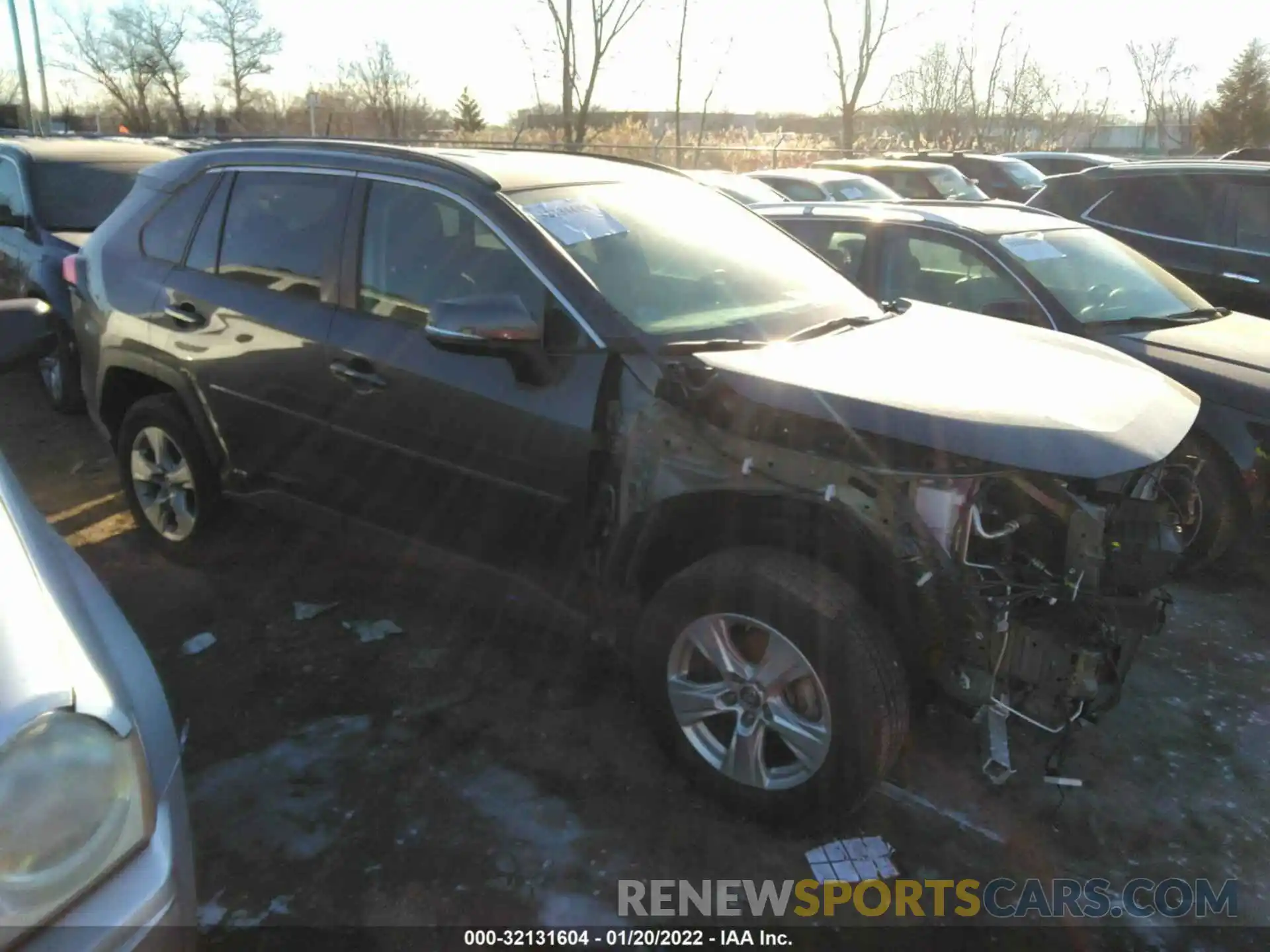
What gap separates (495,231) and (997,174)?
600 inches

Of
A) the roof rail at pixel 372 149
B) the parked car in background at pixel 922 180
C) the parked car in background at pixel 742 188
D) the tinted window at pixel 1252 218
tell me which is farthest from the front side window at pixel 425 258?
the parked car in background at pixel 922 180

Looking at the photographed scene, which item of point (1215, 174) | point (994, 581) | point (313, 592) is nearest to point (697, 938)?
point (994, 581)

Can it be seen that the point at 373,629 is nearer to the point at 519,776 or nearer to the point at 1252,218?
the point at 519,776

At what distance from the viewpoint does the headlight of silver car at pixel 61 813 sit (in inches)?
56.9

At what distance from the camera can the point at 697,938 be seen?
2580 mm

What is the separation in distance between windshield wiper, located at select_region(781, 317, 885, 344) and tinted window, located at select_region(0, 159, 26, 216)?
6496mm

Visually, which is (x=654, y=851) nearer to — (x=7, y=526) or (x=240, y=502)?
(x=7, y=526)

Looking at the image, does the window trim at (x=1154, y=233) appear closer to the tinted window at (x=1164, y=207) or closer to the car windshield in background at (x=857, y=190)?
the tinted window at (x=1164, y=207)

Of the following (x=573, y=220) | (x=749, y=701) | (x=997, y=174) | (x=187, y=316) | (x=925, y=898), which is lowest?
(x=925, y=898)

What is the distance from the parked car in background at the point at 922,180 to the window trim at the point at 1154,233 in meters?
6.24

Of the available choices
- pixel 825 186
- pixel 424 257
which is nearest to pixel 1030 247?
pixel 424 257

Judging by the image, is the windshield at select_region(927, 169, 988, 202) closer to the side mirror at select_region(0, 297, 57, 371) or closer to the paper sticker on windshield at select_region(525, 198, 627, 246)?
the paper sticker on windshield at select_region(525, 198, 627, 246)

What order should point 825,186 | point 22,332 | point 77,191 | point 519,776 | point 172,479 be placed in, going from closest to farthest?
point 22,332 → point 519,776 → point 172,479 → point 77,191 → point 825,186

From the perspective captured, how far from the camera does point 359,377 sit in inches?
138
